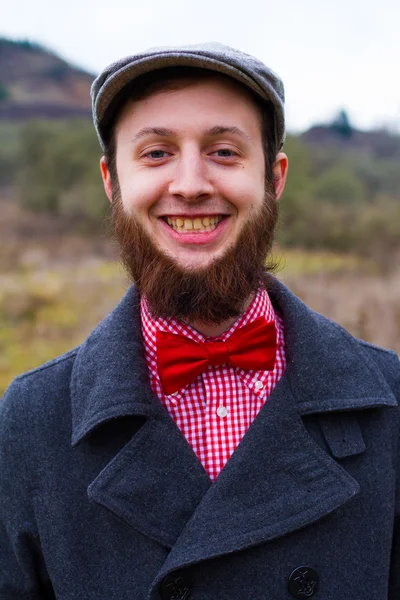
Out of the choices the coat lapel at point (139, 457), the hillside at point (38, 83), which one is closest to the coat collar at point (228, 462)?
the coat lapel at point (139, 457)

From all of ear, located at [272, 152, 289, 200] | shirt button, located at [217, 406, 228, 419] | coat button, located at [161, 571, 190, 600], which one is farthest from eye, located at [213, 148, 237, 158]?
coat button, located at [161, 571, 190, 600]

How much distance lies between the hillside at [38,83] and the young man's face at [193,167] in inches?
2569

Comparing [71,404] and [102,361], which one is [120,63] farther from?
[71,404]

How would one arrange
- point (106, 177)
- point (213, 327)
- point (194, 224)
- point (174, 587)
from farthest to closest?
point (106, 177) < point (213, 327) < point (194, 224) < point (174, 587)

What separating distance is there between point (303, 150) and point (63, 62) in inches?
2548

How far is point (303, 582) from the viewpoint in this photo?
1.76 m

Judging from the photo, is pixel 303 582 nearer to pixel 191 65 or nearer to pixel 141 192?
pixel 141 192

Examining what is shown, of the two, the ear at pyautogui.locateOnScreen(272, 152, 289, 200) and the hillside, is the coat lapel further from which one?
the hillside

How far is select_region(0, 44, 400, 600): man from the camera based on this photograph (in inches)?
Result: 68.9

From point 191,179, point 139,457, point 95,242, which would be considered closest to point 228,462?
point 139,457

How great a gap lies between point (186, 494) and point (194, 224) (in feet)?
2.85

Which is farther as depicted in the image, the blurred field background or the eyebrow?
the blurred field background

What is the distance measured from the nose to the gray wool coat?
1.83 ft

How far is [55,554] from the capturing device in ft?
5.96
